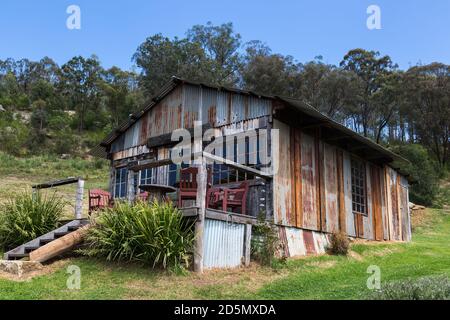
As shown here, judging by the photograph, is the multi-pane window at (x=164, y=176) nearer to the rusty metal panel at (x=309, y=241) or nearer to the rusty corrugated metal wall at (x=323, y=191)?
the rusty corrugated metal wall at (x=323, y=191)

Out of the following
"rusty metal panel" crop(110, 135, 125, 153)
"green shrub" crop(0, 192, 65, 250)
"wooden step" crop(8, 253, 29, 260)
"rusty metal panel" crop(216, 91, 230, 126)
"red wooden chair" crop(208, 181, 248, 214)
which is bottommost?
"wooden step" crop(8, 253, 29, 260)

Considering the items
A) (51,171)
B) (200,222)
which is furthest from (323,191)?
(51,171)

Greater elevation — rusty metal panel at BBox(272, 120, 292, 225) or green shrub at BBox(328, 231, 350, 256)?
rusty metal panel at BBox(272, 120, 292, 225)

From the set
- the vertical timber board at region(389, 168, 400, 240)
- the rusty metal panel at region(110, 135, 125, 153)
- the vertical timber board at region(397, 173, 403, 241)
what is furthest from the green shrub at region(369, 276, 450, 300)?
the vertical timber board at region(397, 173, 403, 241)

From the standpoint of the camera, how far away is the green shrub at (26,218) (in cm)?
1034

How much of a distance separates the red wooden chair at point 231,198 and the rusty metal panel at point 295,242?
1.32 metres

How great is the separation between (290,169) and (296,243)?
180cm

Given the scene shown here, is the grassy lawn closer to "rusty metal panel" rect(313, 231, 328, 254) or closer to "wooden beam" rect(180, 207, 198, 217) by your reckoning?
"rusty metal panel" rect(313, 231, 328, 254)

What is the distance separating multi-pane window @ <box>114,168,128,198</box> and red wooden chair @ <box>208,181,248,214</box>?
4866mm

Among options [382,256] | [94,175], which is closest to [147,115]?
[382,256]

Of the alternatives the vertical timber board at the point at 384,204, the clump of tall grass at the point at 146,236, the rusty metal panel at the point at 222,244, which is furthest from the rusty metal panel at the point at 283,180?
the vertical timber board at the point at 384,204

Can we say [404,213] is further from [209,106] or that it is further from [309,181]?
[209,106]

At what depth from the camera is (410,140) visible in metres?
45.8

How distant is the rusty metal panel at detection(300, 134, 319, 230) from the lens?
12.4 metres
